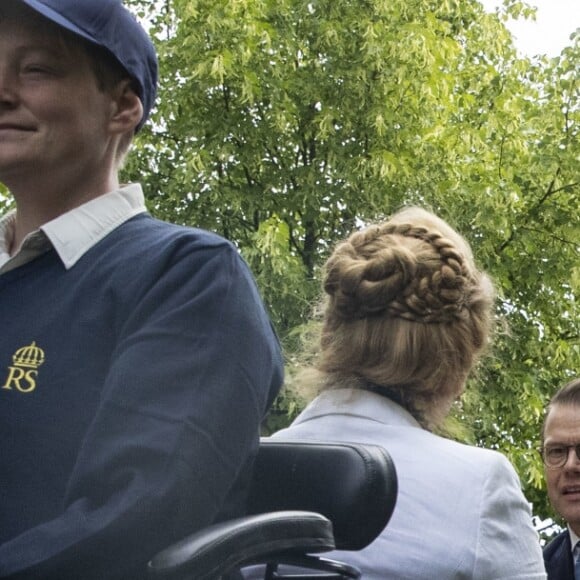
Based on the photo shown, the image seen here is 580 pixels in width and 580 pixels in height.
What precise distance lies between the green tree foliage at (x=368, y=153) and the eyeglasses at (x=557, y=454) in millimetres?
7273

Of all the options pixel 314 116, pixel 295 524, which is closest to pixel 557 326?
pixel 314 116

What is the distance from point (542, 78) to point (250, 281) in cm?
1377

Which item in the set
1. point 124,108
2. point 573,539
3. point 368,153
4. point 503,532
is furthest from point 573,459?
point 368,153

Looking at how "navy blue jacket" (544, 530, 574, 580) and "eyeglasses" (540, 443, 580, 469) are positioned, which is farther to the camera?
Answer: "eyeglasses" (540, 443, 580, 469)

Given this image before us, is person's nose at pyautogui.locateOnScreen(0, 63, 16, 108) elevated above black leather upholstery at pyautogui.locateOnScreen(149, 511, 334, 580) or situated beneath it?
elevated above

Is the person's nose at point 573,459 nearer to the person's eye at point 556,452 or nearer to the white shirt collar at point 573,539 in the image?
the person's eye at point 556,452

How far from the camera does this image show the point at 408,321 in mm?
2961

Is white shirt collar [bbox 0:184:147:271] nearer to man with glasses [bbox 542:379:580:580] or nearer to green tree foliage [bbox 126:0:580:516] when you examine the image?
man with glasses [bbox 542:379:580:580]

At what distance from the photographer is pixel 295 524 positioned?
170 centimetres

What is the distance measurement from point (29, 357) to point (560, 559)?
349 cm

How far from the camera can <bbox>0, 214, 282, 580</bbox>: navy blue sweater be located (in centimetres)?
150

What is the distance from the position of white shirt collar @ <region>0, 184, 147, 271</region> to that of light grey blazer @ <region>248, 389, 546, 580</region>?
1103 mm

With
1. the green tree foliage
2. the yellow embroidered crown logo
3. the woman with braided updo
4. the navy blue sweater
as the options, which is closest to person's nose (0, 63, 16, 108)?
the navy blue sweater

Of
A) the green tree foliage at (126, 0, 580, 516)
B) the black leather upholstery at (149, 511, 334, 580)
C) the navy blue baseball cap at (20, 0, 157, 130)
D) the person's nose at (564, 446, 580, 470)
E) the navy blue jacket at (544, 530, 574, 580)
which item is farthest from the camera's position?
the green tree foliage at (126, 0, 580, 516)
